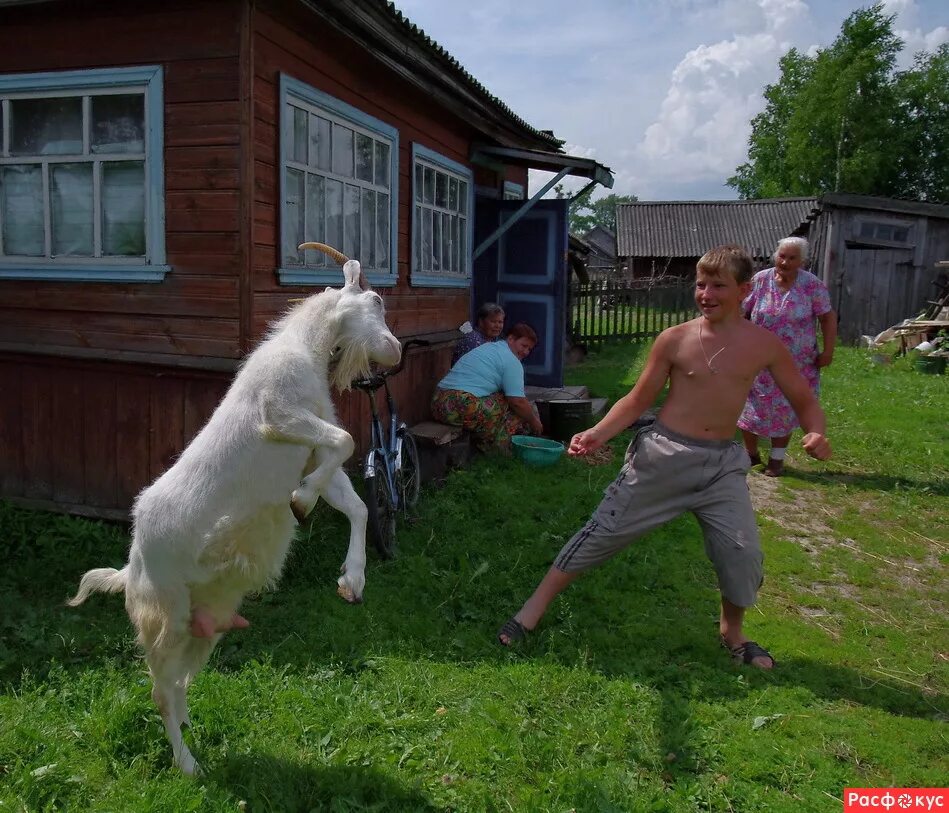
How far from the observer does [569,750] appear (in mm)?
2971

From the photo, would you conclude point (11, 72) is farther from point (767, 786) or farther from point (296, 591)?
point (767, 786)

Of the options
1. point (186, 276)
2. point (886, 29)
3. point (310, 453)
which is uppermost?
point (886, 29)

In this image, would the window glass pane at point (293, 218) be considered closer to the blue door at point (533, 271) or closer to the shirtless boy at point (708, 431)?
the shirtless boy at point (708, 431)

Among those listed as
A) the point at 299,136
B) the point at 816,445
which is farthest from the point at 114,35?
the point at 816,445

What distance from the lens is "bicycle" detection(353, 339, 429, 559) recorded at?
15.4 ft

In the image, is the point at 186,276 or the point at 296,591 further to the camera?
the point at 186,276

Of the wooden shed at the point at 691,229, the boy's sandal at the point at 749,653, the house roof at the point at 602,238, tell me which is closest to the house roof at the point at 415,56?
the boy's sandal at the point at 749,653

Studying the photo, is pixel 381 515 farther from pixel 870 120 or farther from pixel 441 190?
pixel 870 120

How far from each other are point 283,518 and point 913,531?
5.21 metres

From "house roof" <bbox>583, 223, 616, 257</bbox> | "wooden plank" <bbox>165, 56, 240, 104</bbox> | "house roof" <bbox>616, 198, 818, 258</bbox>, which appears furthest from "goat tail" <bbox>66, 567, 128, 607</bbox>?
"house roof" <bbox>583, 223, 616, 257</bbox>

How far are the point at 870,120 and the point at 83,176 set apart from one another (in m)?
40.7

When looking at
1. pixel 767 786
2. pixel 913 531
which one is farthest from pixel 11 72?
pixel 913 531

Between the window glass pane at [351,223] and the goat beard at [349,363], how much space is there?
3.73 m

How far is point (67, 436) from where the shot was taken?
5395mm
